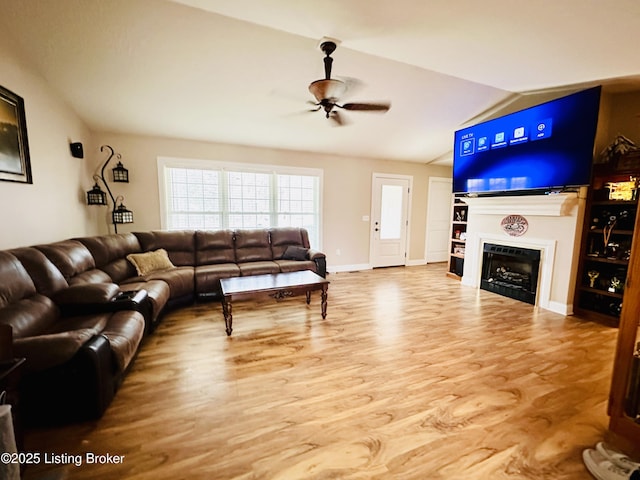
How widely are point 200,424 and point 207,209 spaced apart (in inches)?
150

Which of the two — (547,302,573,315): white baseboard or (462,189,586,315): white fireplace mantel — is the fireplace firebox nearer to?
(462,189,586,315): white fireplace mantel

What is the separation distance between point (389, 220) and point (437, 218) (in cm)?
140

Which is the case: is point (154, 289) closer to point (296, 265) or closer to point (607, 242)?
point (296, 265)

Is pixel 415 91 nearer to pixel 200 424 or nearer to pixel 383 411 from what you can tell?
pixel 383 411

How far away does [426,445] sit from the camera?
155cm

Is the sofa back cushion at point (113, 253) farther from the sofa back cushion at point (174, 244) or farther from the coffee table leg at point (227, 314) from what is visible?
the coffee table leg at point (227, 314)

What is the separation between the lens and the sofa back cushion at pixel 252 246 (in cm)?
448

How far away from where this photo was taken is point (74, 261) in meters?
2.62

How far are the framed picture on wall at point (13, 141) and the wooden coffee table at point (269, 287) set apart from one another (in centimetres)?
205

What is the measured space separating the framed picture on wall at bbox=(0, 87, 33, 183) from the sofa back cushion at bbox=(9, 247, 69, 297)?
26.8 inches

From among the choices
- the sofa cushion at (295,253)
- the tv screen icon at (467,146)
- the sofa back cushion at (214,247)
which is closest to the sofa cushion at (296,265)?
the sofa cushion at (295,253)

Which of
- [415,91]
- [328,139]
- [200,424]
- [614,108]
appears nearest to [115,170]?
[328,139]

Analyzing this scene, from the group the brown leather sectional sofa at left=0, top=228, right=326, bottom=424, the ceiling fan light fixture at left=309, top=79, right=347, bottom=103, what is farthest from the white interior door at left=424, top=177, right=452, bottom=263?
the ceiling fan light fixture at left=309, top=79, right=347, bottom=103

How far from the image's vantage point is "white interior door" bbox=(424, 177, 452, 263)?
6617 mm
